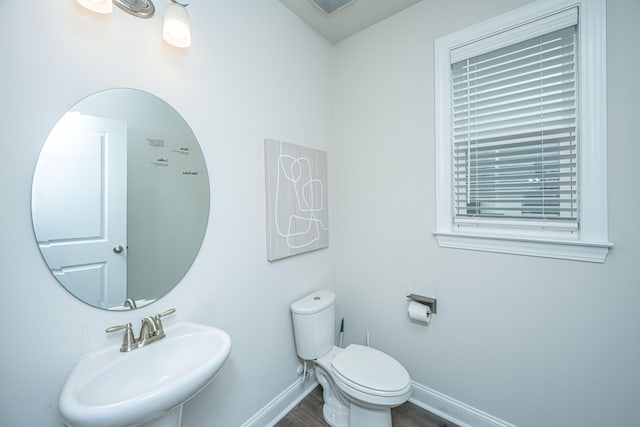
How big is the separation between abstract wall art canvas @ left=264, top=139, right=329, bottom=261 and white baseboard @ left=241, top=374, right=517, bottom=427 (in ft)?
3.06

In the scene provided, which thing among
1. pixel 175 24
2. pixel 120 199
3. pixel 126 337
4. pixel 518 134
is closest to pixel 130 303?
→ pixel 126 337

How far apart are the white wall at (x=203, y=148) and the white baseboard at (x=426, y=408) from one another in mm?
60

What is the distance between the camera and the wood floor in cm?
156

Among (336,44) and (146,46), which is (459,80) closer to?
(336,44)

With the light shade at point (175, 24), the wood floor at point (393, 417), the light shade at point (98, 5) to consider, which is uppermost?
the light shade at point (175, 24)

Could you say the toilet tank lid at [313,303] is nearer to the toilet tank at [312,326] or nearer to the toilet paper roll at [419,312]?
the toilet tank at [312,326]

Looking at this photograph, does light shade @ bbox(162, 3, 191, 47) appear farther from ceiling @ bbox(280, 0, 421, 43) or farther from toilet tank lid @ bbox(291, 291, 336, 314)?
toilet tank lid @ bbox(291, 291, 336, 314)

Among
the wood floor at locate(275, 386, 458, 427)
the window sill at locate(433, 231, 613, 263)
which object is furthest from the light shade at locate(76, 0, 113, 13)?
the wood floor at locate(275, 386, 458, 427)

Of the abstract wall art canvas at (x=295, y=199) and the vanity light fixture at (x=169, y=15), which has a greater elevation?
the vanity light fixture at (x=169, y=15)

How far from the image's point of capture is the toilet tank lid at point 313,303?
63.9 inches

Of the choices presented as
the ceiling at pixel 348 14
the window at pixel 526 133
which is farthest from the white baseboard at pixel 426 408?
the ceiling at pixel 348 14

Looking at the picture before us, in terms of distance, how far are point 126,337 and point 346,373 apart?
1.07 m

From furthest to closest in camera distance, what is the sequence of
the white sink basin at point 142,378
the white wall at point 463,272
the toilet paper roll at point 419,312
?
1. the toilet paper roll at point 419,312
2. the white wall at point 463,272
3. the white sink basin at point 142,378

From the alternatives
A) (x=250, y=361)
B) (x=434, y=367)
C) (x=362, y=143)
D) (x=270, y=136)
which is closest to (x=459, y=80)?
(x=362, y=143)
